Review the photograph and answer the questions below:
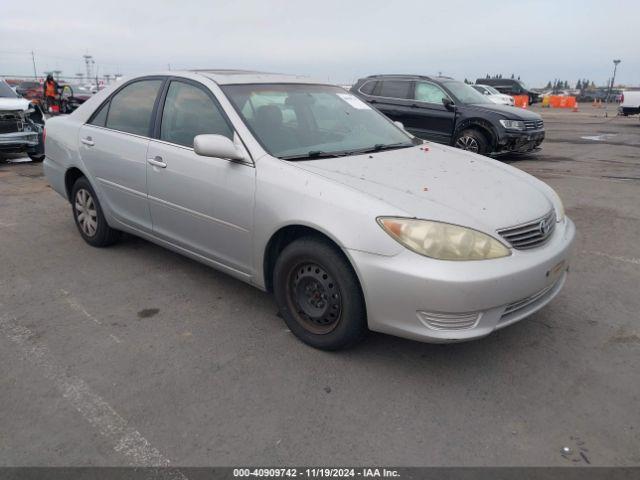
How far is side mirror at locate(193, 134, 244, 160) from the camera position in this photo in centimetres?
323

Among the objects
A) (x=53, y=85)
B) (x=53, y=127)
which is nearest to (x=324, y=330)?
(x=53, y=127)

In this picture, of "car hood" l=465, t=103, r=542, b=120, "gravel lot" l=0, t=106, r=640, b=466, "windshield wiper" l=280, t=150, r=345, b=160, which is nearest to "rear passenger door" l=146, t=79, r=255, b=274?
"windshield wiper" l=280, t=150, r=345, b=160

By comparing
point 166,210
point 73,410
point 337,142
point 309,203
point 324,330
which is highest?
point 337,142

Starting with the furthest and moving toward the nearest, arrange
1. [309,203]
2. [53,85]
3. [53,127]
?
[53,85]
[53,127]
[309,203]

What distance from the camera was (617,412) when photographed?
102 inches

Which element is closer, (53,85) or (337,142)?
(337,142)

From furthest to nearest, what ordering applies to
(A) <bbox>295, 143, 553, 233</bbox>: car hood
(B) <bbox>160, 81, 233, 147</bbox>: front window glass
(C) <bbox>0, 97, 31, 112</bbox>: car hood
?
(C) <bbox>0, 97, 31, 112</bbox>: car hood → (B) <bbox>160, 81, 233, 147</bbox>: front window glass → (A) <bbox>295, 143, 553, 233</bbox>: car hood

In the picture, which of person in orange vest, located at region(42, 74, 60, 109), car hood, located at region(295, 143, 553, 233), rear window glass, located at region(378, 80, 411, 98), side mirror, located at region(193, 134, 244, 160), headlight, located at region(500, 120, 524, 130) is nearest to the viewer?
car hood, located at region(295, 143, 553, 233)

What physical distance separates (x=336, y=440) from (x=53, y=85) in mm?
19924

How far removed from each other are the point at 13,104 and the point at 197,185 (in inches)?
314

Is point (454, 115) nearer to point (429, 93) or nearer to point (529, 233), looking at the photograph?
point (429, 93)

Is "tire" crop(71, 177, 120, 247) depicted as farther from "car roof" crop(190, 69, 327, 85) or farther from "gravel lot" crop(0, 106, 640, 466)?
"car roof" crop(190, 69, 327, 85)

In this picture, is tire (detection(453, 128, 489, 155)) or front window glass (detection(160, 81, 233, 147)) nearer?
front window glass (detection(160, 81, 233, 147))

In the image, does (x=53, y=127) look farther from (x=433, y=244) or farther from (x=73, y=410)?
(x=433, y=244)
